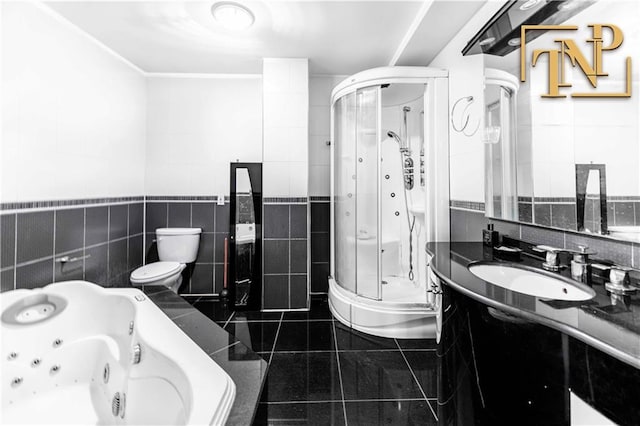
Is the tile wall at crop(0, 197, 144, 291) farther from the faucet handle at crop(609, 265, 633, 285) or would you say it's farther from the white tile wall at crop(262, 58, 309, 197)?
the faucet handle at crop(609, 265, 633, 285)

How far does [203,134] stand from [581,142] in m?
2.92

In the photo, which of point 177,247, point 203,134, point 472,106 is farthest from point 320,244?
point 472,106

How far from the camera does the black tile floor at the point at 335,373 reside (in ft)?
4.50

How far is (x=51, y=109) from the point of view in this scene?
1.10 meters

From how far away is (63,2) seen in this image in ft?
5.73

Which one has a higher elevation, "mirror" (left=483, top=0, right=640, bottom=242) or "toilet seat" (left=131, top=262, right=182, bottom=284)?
"mirror" (left=483, top=0, right=640, bottom=242)

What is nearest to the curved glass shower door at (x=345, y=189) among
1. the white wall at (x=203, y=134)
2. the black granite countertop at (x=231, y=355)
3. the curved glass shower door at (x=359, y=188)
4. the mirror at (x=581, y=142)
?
the curved glass shower door at (x=359, y=188)

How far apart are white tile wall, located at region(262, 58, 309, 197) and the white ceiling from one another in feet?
0.44

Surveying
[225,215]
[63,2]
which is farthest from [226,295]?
[63,2]

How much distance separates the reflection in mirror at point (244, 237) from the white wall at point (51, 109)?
1.10 meters

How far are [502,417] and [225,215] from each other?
264 cm

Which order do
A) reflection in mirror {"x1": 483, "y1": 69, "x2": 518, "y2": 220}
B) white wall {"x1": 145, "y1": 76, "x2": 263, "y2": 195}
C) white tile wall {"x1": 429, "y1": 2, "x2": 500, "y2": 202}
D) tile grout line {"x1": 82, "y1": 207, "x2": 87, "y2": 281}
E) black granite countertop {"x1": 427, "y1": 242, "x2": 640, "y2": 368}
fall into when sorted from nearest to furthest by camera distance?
black granite countertop {"x1": 427, "y1": 242, "x2": 640, "y2": 368}, tile grout line {"x1": 82, "y1": 207, "x2": 87, "y2": 281}, reflection in mirror {"x1": 483, "y1": 69, "x2": 518, "y2": 220}, white tile wall {"x1": 429, "y1": 2, "x2": 500, "y2": 202}, white wall {"x1": 145, "y1": 76, "x2": 263, "y2": 195}

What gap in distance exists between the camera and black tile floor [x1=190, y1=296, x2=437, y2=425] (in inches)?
54.0

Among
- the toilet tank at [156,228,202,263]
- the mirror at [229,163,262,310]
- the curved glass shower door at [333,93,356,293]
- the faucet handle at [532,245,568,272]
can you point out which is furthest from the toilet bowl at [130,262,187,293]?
the faucet handle at [532,245,568,272]
